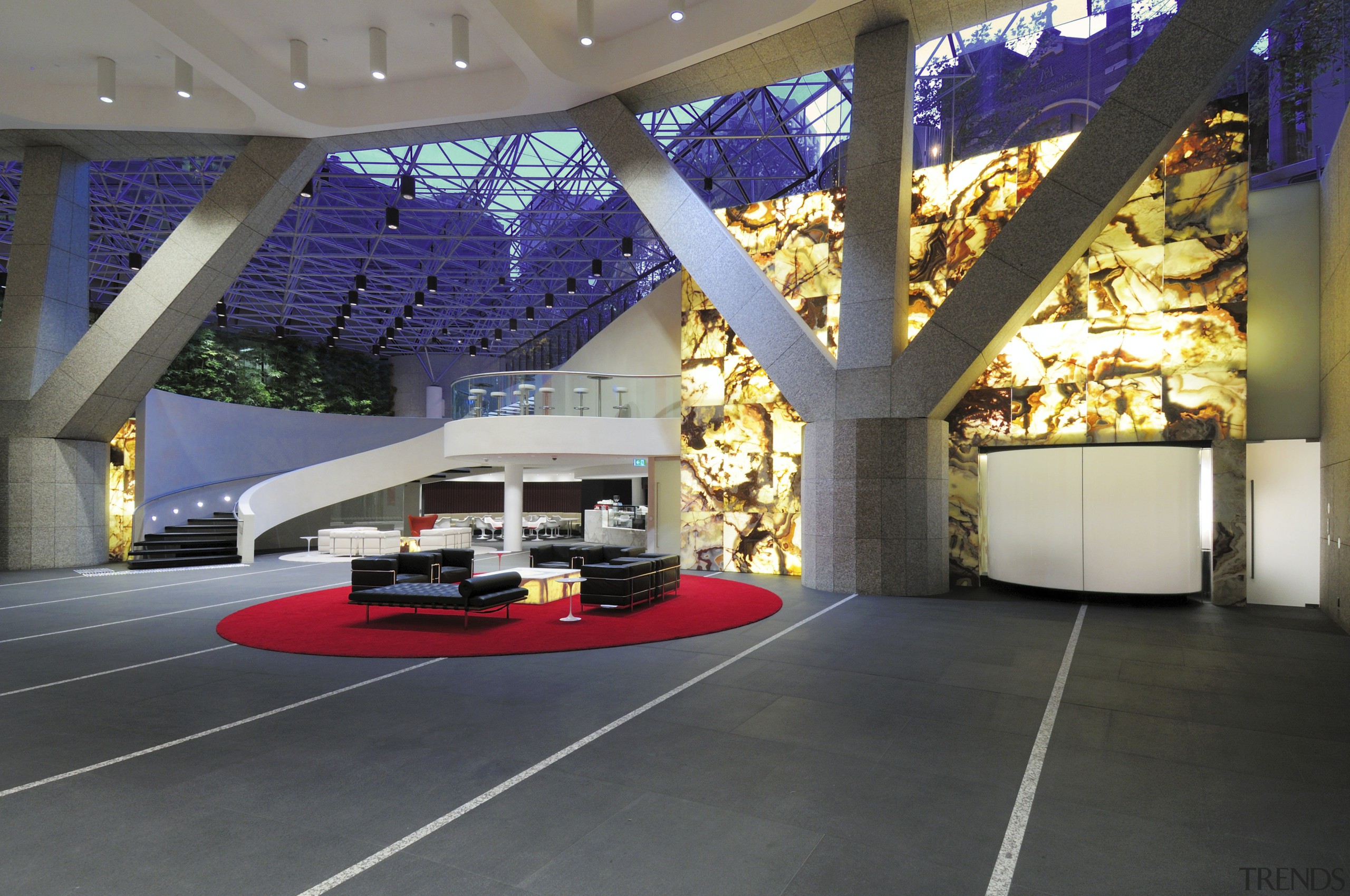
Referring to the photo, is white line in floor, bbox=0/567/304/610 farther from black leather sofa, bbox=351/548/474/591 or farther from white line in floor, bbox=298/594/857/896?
white line in floor, bbox=298/594/857/896

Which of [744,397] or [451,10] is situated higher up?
[451,10]

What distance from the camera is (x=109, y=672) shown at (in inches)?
269

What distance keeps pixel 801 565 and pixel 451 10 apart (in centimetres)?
1057

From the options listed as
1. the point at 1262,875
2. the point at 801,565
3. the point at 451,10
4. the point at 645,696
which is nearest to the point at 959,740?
the point at 1262,875

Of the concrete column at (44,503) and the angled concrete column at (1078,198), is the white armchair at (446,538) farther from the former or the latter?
the angled concrete column at (1078,198)

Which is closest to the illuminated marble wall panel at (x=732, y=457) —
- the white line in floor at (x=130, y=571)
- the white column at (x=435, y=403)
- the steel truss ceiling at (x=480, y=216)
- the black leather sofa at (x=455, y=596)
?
the steel truss ceiling at (x=480, y=216)

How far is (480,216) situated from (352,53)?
13.0 m

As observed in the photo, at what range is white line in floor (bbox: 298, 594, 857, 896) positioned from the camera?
3.18 metres

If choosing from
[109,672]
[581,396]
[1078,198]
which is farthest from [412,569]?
[1078,198]

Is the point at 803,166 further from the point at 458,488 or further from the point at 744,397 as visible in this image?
the point at 458,488

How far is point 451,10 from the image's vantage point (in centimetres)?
1188

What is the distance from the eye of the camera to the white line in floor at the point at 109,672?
20.5 feet

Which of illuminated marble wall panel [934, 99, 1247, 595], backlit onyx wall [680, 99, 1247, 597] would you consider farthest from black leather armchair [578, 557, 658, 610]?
illuminated marble wall panel [934, 99, 1247, 595]

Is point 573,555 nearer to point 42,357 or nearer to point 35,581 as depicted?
point 35,581
